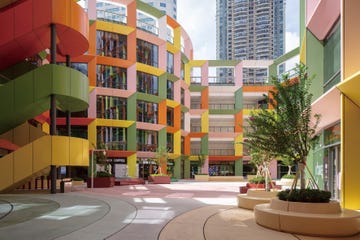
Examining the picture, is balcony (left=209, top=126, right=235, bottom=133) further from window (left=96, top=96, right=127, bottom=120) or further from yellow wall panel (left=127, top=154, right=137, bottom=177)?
window (left=96, top=96, right=127, bottom=120)

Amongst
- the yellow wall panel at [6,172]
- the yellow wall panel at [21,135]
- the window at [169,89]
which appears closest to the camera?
the yellow wall panel at [6,172]

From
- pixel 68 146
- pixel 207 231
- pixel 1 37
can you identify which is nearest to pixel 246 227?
pixel 207 231

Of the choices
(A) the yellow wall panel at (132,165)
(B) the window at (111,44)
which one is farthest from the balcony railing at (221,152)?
(B) the window at (111,44)

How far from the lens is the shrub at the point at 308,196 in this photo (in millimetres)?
11273

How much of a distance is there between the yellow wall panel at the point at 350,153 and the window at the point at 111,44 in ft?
114

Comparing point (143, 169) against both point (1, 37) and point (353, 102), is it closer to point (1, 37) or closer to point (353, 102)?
point (1, 37)

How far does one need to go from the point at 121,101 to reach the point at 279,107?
110ft

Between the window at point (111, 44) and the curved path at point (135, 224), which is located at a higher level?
the window at point (111, 44)

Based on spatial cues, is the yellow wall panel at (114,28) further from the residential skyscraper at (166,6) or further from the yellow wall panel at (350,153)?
the residential skyscraper at (166,6)

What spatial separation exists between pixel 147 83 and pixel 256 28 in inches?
3718

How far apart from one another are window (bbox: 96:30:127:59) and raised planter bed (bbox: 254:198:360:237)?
36.8 metres


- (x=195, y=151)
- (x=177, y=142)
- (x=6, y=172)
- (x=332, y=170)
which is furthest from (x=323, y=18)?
(x=195, y=151)

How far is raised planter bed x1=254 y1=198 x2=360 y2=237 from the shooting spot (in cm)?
996

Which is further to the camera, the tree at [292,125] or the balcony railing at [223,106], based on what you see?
the balcony railing at [223,106]
